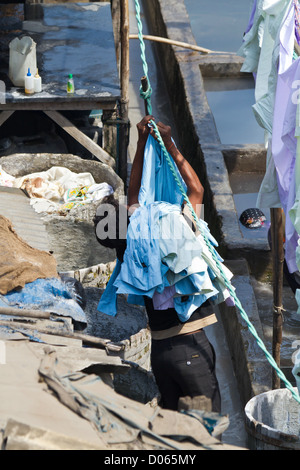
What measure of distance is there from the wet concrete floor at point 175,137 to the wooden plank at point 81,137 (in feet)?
5.31

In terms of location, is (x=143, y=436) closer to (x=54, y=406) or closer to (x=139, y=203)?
(x=54, y=406)

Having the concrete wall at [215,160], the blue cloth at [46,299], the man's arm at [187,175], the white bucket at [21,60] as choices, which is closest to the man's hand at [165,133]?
the man's arm at [187,175]

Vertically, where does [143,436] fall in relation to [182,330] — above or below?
above

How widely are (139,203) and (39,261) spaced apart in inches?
36.1

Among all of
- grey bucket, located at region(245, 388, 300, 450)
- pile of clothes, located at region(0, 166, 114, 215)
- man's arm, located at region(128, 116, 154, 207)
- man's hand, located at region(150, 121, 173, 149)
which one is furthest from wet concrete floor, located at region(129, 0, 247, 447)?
man's hand, located at region(150, 121, 173, 149)

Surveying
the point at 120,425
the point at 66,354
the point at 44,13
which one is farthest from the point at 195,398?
the point at 44,13

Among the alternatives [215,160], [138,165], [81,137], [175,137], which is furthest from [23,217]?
[175,137]

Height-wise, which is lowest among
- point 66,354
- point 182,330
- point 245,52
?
point 182,330

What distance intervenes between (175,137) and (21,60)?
3375 mm

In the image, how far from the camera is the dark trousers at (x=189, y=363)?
4625mm

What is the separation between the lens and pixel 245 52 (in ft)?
18.5

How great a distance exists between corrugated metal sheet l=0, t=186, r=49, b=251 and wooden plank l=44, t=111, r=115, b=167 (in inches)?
62.3

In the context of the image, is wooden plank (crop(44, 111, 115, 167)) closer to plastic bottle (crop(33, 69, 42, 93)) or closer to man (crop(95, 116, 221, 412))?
plastic bottle (crop(33, 69, 42, 93))

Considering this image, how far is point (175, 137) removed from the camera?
10.7m
